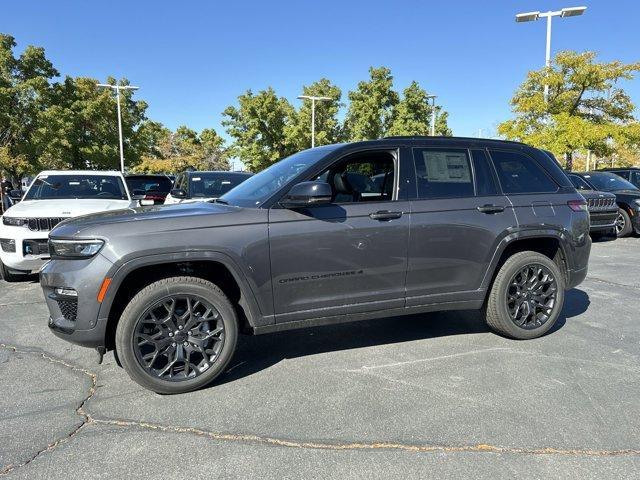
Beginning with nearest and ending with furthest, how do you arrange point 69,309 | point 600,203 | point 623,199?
point 69,309
point 600,203
point 623,199

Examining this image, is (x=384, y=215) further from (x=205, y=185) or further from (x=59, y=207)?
(x=205, y=185)

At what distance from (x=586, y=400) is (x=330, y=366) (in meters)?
1.87

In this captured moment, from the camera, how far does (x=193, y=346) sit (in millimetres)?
3451

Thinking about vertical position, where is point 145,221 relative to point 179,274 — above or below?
above

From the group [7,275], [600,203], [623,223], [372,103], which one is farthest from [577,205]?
[372,103]

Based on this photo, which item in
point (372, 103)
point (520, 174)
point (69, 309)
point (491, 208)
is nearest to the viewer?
point (69, 309)

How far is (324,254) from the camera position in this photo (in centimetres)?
359

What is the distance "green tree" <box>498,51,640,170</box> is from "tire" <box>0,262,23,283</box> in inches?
636

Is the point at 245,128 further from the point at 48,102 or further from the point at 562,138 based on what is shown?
the point at 562,138

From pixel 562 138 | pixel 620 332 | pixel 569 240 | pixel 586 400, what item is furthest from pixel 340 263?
pixel 562 138

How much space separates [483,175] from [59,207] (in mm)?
5794

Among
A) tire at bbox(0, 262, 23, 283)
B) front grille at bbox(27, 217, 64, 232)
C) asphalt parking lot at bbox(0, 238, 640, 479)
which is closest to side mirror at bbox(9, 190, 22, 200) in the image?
tire at bbox(0, 262, 23, 283)

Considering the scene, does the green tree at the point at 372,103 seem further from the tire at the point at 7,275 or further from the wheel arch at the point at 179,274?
the wheel arch at the point at 179,274

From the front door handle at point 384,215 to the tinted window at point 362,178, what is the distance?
150 mm
